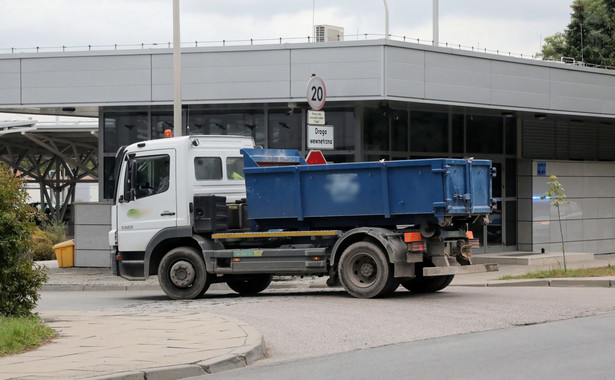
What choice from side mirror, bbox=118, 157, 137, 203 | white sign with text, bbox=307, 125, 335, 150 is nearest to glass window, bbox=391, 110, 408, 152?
white sign with text, bbox=307, 125, 335, 150

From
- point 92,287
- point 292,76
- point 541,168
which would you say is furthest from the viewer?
point 541,168

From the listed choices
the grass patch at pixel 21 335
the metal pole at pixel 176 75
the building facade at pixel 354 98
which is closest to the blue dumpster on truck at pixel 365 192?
the metal pole at pixel 176 75

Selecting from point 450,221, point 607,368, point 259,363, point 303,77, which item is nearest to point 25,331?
point 259,363

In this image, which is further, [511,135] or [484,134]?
[511,135]

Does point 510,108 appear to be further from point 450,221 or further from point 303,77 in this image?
point 450,221

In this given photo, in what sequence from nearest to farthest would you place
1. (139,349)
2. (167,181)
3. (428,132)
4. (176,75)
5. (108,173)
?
(139,349), (167,181), (176,75), (108,173), (428,132)

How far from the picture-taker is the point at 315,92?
2039cm

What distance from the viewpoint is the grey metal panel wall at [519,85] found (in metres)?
25.2

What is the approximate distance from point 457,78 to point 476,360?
50.8ft

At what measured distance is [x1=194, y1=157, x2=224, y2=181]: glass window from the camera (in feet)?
58.7

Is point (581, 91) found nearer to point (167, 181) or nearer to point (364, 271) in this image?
point (364, 271)

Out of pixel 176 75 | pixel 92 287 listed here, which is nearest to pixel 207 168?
pixel 176 75

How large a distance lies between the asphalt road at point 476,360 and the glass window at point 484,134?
16.5 metres

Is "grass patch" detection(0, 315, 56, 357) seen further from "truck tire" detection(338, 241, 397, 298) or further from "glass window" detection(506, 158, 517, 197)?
"glass window" detection(506, 158, 517, 197)
